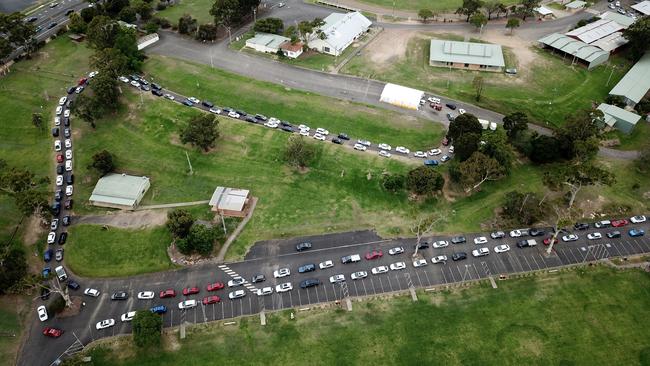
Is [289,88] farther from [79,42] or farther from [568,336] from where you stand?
[568,336]

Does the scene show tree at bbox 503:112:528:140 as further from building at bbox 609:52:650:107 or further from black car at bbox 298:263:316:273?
black car at bbox 298:263:316:273

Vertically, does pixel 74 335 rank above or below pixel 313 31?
below

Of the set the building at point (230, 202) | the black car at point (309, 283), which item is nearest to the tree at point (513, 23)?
the building at point (230, 202)

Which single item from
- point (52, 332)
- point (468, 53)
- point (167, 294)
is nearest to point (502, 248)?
point (167, 294)

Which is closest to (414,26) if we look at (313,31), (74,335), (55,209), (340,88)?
(313,31)

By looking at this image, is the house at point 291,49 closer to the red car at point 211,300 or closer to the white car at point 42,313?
the red car at point 211,300

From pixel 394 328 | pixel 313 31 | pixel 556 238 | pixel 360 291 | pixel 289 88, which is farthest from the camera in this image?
pixel 313 31

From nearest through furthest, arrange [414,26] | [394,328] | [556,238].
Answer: [394,328] < [556,238] < [414,26]
